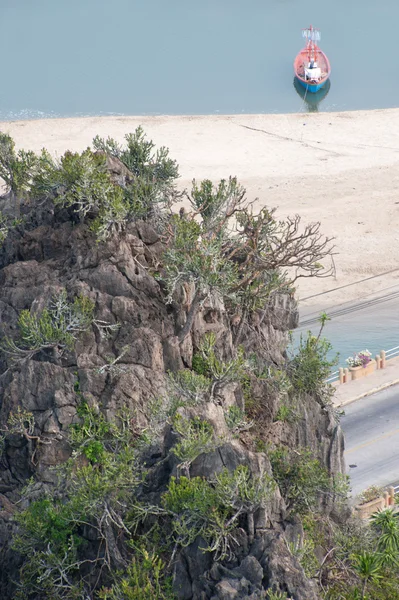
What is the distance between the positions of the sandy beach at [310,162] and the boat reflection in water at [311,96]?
25.7 feet

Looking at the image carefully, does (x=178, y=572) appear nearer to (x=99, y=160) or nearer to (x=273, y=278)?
(x=273, y=278)

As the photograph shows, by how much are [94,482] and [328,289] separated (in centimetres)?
3654

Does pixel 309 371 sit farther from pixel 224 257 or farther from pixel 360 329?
pixel 360 329

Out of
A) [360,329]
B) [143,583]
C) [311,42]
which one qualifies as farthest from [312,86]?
[143,583]

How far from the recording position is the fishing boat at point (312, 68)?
312ft

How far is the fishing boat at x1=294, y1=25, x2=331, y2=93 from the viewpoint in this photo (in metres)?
95.0

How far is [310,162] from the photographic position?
7356 centimetres

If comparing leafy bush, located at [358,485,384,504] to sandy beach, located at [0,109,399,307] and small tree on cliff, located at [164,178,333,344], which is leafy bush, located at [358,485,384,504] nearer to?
small tree on cliff, located at [164,178,333,344]

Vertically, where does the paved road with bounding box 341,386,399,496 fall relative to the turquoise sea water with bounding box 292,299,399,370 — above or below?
below

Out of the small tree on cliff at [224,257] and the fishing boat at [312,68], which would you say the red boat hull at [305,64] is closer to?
the fishing boat at [312,68]

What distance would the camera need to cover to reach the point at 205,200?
87.6 ft

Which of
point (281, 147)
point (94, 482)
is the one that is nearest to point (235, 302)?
point (94, 482)

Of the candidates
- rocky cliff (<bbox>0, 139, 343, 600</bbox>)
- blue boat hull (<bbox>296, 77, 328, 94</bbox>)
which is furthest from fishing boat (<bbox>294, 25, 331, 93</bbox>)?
rocky cliff (<bbox>0, 139, 343, 600</bbox>)

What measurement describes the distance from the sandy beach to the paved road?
11.7m
